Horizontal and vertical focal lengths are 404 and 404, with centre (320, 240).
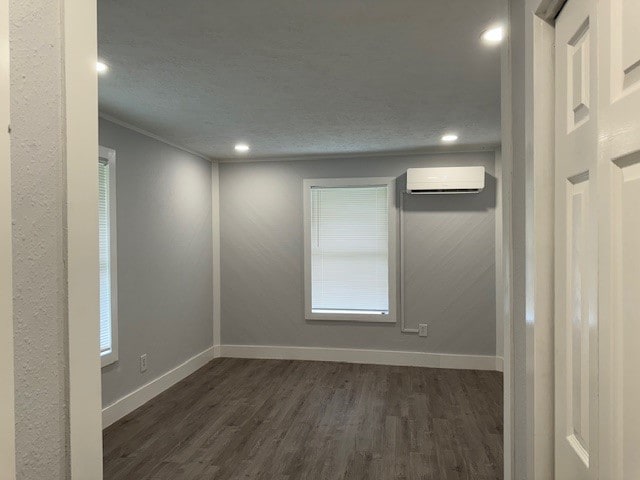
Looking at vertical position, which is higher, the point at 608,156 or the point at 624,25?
the point at 624,25

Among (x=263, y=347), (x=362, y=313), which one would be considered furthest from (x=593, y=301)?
(x=263, y=347)

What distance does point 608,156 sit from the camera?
73 cm

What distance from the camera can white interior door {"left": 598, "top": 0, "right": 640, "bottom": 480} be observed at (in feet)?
2.17

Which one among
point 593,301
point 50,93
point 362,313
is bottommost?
point 362,313

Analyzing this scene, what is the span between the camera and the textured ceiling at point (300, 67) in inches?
64.2

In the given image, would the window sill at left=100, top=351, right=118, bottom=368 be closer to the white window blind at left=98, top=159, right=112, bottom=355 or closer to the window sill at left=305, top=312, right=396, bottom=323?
the white window blind at left=98, top=159, right=112, bottom=355

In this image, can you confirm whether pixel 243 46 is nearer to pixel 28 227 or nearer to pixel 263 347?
pixel 28 227

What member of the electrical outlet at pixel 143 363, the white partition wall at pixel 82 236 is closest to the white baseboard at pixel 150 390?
the electrical outlet at pixel 143 363

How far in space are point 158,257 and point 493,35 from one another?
3084mm

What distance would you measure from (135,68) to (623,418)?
244 centimetres

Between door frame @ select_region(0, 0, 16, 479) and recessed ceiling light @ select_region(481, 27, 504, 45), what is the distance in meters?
1.74

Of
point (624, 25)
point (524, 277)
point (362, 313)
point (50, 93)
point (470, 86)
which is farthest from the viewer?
point (362, 313)

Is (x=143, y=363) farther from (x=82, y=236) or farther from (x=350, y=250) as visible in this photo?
(x=82, y=236)

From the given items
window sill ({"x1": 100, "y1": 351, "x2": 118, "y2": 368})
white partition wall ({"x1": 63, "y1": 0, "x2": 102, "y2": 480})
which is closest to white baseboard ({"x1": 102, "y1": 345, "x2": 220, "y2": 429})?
window sill ({"x1": 100, "y1": 351, "x2": 118, "y2": 368})
